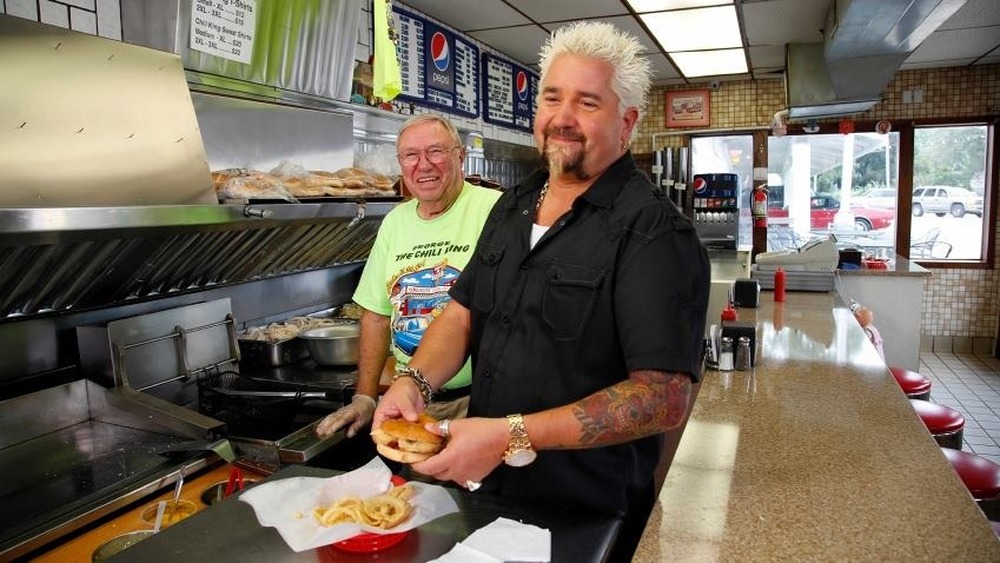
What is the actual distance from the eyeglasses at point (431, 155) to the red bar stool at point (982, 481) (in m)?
1.98

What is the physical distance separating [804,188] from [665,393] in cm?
787

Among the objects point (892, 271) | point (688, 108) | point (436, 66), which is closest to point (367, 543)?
point (436, 66)

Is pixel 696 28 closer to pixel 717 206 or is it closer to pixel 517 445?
pixel 717 206

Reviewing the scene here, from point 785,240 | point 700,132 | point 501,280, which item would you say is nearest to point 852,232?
point 785,240

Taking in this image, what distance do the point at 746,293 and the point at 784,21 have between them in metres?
2.46

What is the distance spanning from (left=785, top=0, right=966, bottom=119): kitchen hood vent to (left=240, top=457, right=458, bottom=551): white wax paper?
364cm

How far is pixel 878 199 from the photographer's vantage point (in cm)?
809

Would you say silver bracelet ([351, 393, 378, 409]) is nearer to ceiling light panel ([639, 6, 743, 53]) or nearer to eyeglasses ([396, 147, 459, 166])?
eyeglasses ([396, 147, 459, 166])

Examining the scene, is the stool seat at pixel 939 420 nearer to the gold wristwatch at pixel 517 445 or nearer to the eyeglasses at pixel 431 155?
the eyeglasses at pixel 431 155

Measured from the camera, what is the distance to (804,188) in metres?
8.29

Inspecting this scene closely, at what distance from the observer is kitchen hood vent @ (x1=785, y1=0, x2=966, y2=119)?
12.3ft

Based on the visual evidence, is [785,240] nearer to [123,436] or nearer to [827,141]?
[827,141]

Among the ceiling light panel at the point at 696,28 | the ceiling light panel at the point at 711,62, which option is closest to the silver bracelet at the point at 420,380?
the ceiling light panel at the point at 696,28

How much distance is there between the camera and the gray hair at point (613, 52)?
1.44 meters
